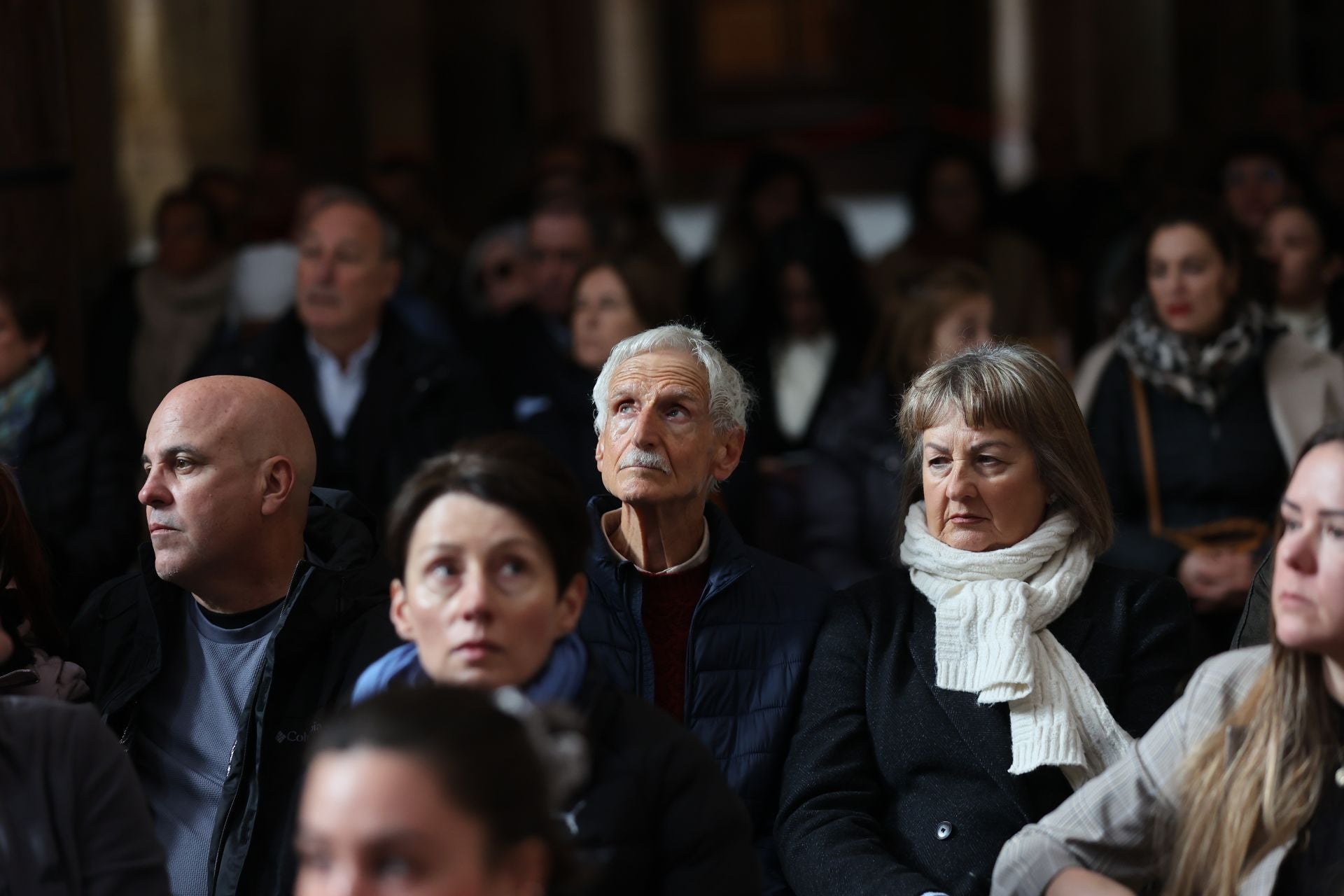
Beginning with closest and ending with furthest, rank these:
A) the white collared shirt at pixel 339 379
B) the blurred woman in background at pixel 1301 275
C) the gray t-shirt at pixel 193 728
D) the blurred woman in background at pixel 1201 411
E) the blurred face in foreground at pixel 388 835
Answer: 1. the blurred face in foreground at pixel 388 835
2. the gray t-shirt at pixel 193 728
3. the blurred woman in background at pixel 1201 411
4. the white collared shirt at pixel 339 379
5. the blurred woman in background at pixel 1301 275

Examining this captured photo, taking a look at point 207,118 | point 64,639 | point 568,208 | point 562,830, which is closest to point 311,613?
point 64,639

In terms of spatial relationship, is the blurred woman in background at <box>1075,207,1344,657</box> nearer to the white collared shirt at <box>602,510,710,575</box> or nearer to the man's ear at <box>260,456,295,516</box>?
the white collared shirt at <box>602,510,710,575</box>

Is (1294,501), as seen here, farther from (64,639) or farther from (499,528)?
(64,639)

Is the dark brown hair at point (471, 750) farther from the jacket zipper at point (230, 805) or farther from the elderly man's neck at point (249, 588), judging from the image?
the elderly man's neck at point (249, 588)

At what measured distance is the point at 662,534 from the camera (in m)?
3.35

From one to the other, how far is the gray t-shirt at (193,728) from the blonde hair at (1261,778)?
163 centimetres

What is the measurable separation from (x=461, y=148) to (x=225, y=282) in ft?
17.6

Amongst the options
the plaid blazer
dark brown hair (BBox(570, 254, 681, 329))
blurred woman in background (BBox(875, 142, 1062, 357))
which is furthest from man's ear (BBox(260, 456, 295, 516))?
blurred woman in background (BBox(875, 142, 1062, 357))

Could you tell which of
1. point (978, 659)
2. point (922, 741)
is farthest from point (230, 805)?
point (978, 659)

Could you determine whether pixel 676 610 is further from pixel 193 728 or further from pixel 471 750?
pixel 471 750

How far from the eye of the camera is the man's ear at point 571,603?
2.48 meters

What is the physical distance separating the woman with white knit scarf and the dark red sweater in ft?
0.84

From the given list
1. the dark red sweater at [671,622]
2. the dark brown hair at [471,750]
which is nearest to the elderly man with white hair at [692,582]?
the dark red sweater at [671,622]

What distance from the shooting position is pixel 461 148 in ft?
37.7
